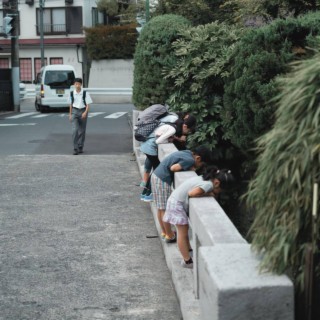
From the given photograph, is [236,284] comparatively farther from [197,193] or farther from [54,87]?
[54,87]

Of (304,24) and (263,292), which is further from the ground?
(304,24)

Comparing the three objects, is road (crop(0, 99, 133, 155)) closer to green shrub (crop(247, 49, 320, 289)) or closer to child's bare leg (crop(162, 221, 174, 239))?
child's bare leg (crop(162, 221, 174, 239))

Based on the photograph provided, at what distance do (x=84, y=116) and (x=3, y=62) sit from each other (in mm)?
35794

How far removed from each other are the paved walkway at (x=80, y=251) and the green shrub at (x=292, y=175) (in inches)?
83.0

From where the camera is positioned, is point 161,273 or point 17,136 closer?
point 161,273

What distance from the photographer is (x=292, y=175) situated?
3.22 metres

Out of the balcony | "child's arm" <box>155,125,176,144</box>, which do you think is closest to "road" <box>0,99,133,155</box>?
"child's arm" <box>155,125,176,144</box>

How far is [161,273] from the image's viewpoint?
648cm

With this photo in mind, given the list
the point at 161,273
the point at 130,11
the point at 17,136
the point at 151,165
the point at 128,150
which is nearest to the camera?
the point at 161,273

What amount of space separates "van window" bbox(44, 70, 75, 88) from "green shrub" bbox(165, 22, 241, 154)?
22154mm

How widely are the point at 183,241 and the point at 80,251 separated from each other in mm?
1667

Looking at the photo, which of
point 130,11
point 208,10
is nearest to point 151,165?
point 208,10

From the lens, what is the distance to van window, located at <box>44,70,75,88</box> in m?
31.5

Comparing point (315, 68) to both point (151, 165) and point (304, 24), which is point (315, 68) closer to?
point (304, 24)
